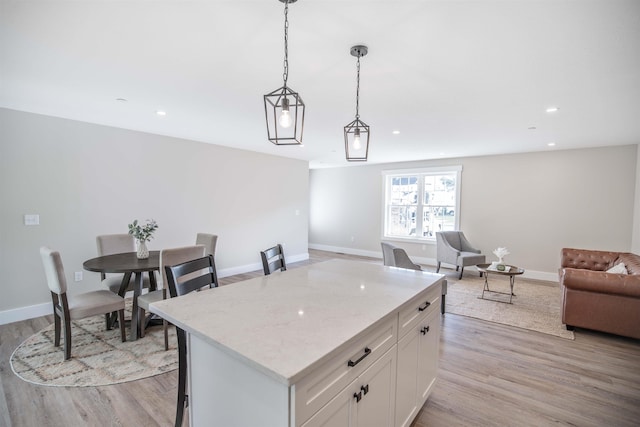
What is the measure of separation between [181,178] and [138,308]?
2454 millimetres

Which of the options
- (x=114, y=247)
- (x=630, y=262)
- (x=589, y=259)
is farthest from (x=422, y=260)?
(x=114, y=247)

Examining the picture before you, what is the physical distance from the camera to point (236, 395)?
117 cm

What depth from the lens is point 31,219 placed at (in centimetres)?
355

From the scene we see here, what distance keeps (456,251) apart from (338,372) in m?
5.29

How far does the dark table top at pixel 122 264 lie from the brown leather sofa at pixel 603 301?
4633 mm

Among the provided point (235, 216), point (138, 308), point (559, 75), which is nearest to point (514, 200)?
point (559, 75)

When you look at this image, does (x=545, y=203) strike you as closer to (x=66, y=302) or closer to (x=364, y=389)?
(x=364, y=389)

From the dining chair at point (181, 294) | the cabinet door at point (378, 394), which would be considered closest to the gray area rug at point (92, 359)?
the dining chair at point (181, 294)

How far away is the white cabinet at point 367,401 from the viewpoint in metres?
1.11

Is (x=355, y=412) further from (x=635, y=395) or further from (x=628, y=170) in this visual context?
(x=628, y=170)

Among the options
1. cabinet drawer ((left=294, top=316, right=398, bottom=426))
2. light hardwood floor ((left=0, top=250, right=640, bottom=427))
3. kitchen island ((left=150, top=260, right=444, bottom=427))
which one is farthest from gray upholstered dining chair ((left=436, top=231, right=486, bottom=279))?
cabinet drawer ((left=294, top=316, right=398, bottom=426))

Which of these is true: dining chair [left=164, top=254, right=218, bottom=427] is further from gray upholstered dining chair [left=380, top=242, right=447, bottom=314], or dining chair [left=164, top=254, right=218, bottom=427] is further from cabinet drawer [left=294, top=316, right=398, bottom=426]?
gray upholstered dining chair [left=380, top=242, right=447, bottom=314]

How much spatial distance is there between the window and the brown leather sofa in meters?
3.29

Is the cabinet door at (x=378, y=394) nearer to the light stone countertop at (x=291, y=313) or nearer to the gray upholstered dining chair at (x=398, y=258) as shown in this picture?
the light stone countertop at (x=291, y=313)
